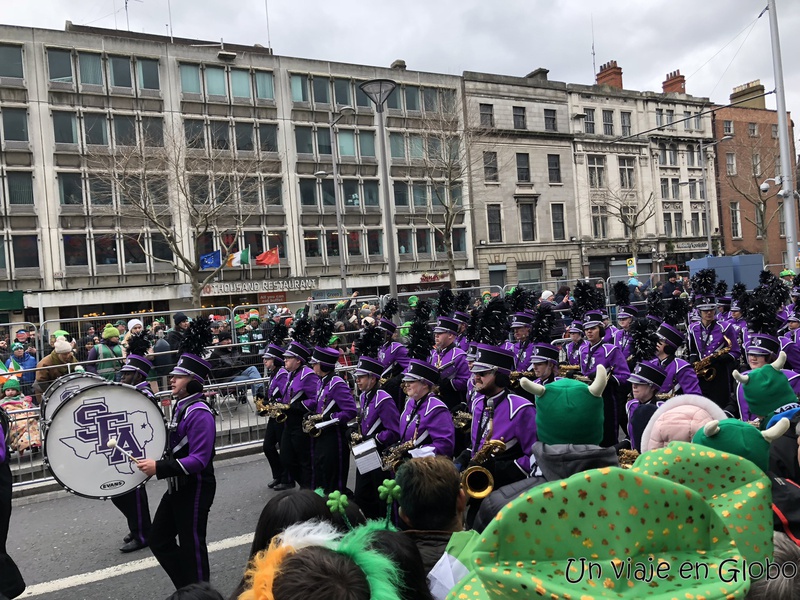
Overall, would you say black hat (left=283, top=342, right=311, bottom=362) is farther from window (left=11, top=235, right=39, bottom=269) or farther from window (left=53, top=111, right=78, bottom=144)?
window (left=53, top=111, right=78, bottom=144)

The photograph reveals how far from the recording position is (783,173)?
17.5 metres

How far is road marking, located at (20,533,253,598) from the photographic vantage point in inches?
220

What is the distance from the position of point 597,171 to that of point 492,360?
4156 cm

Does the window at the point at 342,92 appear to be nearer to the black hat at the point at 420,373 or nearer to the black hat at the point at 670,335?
the black hat at the point at 670,335

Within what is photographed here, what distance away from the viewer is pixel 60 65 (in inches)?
1174

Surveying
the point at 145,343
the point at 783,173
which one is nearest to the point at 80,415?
the point at 145,343

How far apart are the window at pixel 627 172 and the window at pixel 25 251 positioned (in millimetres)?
35545

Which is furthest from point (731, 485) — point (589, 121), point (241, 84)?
point (589, 121)

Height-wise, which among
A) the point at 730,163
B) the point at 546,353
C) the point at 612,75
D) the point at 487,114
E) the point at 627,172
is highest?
the point at 612,75

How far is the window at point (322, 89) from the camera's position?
→ 35781 millimetres

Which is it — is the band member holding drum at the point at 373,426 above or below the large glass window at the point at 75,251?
below

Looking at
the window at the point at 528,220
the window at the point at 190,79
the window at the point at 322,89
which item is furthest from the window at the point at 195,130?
the window at the point at 528,220

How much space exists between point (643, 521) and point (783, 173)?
1941 cm

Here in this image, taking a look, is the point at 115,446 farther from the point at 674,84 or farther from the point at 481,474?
the point at 674,84
